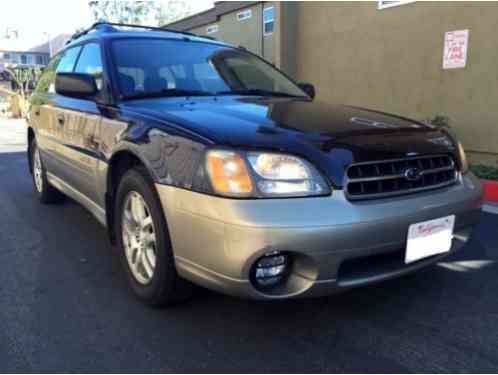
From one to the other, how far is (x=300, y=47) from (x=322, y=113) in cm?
803

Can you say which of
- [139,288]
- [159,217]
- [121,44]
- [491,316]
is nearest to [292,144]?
[159,217]

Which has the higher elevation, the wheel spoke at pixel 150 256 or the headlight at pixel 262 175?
the headlight at pixel 262 175

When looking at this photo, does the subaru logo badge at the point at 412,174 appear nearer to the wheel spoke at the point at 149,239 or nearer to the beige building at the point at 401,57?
the wheel spoke at the point at 149,239

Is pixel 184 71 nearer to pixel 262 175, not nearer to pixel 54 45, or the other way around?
pixel 262 175

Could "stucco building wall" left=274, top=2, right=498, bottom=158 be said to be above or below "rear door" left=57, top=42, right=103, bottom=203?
above

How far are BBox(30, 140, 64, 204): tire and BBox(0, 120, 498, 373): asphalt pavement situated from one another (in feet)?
5.09

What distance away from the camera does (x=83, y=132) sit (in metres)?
3.26

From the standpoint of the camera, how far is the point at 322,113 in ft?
8.99

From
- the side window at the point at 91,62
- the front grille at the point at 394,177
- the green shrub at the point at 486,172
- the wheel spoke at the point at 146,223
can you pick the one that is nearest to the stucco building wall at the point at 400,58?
the green shrub at the point at 486,172

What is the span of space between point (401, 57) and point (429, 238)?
253 inches

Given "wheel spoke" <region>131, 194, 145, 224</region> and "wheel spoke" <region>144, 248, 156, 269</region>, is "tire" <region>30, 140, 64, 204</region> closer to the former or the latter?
"wheel spoke" <region>131, 194, 145, 224</region>

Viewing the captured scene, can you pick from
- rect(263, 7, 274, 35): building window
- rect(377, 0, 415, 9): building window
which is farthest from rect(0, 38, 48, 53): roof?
rect(377, 0, 415, 9): building window

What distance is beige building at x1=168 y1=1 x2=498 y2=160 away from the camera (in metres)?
6.72

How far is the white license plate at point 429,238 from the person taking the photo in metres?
2.17
